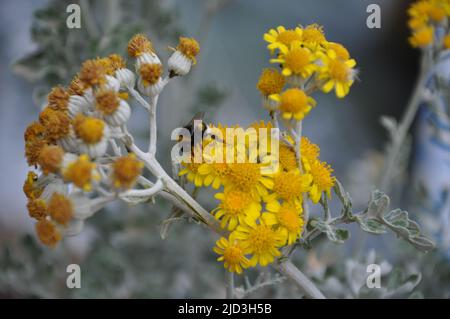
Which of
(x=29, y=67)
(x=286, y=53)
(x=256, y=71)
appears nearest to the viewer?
(x=286, y=53)

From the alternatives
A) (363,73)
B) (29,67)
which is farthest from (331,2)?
(29,67)

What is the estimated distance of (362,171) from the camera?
252 cm

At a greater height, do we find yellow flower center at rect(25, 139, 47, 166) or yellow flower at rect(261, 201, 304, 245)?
yellow flower center at rect(25, 139, 47, 166)

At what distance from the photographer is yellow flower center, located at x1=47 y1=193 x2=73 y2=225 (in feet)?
3.20

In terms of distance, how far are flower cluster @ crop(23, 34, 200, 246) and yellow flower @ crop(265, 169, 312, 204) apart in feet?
0.81

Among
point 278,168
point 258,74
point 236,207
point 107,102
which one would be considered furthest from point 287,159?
point 258,74

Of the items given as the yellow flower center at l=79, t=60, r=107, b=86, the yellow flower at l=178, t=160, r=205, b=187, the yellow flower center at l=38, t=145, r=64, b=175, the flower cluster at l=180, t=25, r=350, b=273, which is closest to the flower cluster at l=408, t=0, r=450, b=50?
the flower cluster at l=180, t=25, r=350, b=273

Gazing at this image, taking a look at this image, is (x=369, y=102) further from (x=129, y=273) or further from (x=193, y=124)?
(x=193, y=124)

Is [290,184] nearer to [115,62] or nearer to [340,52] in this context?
[340,52]

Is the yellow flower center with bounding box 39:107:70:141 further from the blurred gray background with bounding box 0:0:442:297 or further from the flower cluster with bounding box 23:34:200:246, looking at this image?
the blurred gray background with bounding box 0:0:442:297

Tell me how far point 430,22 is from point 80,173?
1137 mm

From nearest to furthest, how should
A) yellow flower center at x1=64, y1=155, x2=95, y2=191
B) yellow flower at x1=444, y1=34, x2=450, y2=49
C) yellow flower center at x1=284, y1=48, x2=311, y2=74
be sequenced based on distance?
yellow flower center at x1=64, y1=155, x2=95, y2=191
yellow flower center at x1=284, y1=48, x2=311, y2=74
yellow flower at x1=444, y1=34, x2=450, y2=49

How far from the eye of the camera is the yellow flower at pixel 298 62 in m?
1.07
